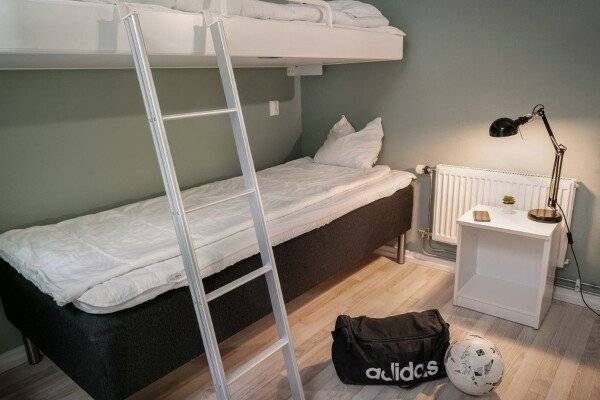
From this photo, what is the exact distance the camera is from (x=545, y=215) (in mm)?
2463

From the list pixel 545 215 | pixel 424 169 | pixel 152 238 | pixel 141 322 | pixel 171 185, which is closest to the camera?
pixel 171 185

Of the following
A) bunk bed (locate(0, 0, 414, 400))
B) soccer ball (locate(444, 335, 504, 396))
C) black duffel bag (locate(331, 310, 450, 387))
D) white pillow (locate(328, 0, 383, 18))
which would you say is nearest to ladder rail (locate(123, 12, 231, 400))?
bunk bed (locate(0, 0, 414, 400))

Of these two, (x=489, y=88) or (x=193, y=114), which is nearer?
(x=193, y=114)

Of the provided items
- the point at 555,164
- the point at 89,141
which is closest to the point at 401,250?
the point at 555,164

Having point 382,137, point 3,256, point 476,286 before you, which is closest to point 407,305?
point 476,286

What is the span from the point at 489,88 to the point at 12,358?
3.07 meters

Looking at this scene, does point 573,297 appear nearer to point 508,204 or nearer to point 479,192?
point 508,204

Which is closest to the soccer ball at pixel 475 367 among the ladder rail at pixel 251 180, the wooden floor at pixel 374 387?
the wooden floor at pixel 374 387

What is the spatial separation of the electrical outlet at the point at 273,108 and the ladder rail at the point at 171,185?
6.39ft

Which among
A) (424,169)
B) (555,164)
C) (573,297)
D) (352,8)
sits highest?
(352,8)

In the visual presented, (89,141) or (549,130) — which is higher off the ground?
(89,141)

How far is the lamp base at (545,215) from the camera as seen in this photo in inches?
94.9

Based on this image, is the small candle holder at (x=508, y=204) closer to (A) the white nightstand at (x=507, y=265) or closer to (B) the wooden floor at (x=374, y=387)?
(A) the white nightstand at (x=507, y=265)

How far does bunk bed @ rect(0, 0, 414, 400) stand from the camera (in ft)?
4.91
